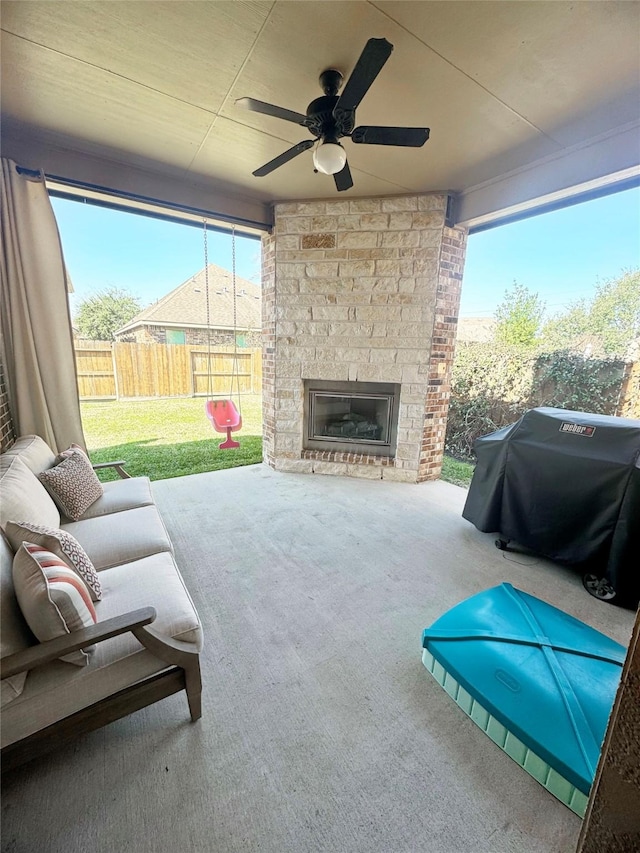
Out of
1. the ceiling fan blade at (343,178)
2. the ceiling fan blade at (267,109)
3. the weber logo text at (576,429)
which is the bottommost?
the weber logo text at (576,429)

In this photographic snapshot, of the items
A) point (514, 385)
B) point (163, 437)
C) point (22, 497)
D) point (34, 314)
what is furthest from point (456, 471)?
point (34, 314)

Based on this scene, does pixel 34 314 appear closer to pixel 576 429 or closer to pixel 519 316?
pixel 576 429

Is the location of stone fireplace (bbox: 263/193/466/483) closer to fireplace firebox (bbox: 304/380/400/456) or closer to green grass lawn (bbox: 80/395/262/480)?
fireplace firebox (bbox: 304/380/400/456)

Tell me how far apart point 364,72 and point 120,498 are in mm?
2496

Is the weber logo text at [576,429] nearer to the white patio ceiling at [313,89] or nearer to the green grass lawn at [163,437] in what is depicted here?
the white patio ceiling at [313,89]

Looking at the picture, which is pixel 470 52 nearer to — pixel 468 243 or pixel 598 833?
pixel 468 243

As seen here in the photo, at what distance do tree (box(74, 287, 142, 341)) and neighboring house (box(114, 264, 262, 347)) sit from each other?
0.77ft

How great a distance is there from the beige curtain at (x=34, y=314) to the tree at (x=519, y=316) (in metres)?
4.52

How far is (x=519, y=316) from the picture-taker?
4098 millimetres

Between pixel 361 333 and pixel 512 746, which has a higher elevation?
pixel 361 333

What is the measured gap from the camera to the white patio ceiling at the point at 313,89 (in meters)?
1.47

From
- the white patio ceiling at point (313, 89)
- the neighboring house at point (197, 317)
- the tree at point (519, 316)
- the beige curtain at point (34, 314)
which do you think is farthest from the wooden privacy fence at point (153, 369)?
the tree at point (519, 316)

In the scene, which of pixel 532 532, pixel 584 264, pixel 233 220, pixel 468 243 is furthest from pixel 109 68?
pixel 584 264

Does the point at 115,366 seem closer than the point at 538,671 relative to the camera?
No
